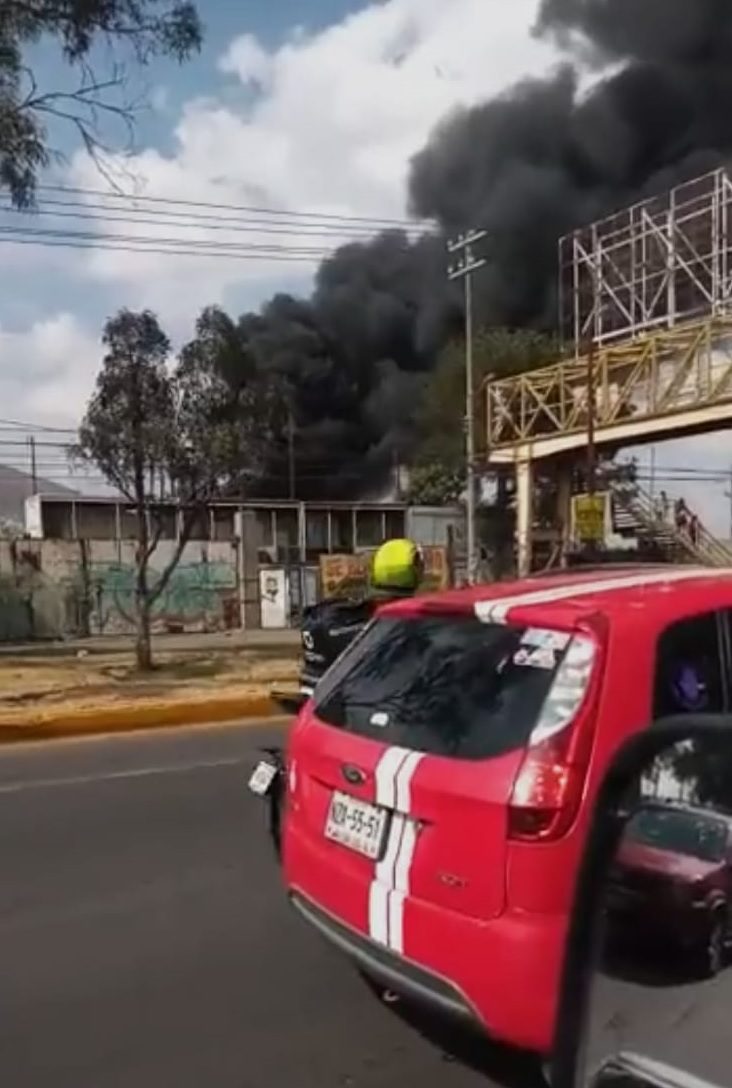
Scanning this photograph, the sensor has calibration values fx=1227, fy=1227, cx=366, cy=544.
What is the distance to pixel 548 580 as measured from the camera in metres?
4.02

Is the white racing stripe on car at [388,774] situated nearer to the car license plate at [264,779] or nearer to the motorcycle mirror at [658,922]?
the car license plate at [264,779]

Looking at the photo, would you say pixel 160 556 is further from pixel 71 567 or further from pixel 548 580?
pixel 548 580

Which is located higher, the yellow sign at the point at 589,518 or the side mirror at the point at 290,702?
the yellow sign at the point at 589,518

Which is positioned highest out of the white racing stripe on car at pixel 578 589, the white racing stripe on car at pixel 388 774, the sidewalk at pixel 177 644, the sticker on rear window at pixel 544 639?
the white racing stripe on car at pixel 578 589

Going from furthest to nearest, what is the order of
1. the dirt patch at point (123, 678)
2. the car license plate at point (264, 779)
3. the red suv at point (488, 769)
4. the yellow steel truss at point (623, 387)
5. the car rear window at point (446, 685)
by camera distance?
the yellow steel truss at point (623, 387) → the dirt patch at point (123, 678) → the car license plate at point (264, 779) → the car rear window at point (446, 685) → the red suv at point (488, 769)

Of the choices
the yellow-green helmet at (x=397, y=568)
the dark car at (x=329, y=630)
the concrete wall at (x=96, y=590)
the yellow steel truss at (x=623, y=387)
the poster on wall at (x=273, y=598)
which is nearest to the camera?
the dark car at (x=329, y=630)

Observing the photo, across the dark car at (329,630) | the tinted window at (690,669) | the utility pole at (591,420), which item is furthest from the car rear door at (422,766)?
the utility pole at (591,420)

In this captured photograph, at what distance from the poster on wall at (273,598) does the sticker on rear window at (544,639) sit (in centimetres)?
2939

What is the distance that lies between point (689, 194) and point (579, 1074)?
3659 cm

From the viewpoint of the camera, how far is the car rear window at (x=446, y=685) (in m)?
3.16

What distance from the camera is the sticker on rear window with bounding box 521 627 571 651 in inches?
125

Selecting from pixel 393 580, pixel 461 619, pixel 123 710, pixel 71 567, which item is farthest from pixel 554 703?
pixel 71 567

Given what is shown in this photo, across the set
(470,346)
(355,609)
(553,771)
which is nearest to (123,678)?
(355,609)

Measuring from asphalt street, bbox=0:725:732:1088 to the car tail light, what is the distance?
83 centimetres
